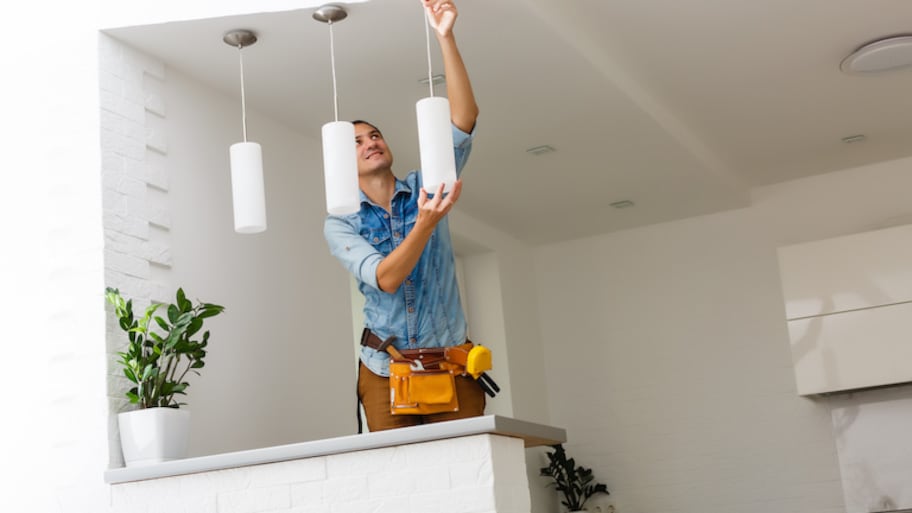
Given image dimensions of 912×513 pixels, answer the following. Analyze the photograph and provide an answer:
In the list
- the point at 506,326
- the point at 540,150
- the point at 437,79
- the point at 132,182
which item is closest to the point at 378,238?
the point at 132,182

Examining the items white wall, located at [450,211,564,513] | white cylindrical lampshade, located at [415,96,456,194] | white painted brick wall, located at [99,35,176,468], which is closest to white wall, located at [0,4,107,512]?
white painted brick wall, located at [99,35,176,468]

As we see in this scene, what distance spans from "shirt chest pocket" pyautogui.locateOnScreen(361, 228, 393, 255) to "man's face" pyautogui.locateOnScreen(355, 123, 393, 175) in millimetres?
189

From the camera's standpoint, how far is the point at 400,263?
3.29m

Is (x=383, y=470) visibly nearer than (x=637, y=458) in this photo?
Yes

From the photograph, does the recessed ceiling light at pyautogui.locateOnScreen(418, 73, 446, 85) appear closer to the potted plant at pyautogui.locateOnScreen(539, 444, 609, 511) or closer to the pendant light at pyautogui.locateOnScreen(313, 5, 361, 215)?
the pendant light at pyautogui.locateOnScreen(313, 5, 361, 215)

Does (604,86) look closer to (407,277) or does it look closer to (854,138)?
(407,277)

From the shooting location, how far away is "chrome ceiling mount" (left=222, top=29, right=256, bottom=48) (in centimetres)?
393

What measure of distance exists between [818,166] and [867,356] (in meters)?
1.13

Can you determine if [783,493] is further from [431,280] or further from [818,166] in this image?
[431,280]

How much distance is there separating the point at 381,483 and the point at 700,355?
428 cm

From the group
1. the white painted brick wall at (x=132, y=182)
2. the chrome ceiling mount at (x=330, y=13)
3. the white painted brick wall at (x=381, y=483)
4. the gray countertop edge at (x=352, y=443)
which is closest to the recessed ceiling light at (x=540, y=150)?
the chrome ceiling mount at (x=330, y=13)

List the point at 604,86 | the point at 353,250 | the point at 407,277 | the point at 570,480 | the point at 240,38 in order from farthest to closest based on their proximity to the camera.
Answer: the point at 570,480
the point at 604,86
the point at 240,38
the point at 407,277
the point at 353,250

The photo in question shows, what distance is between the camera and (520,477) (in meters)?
2.99

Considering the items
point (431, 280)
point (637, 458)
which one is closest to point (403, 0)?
point (431, 280)
